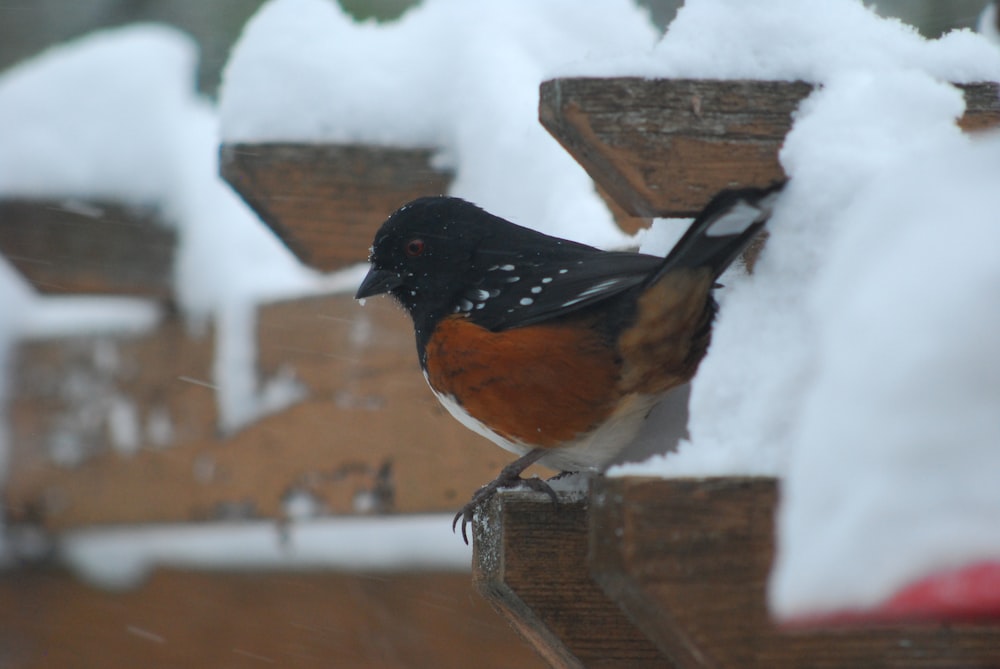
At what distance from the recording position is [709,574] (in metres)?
0.78

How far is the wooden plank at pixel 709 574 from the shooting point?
770mm

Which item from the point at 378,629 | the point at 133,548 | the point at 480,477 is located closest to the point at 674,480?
the point at 480,477

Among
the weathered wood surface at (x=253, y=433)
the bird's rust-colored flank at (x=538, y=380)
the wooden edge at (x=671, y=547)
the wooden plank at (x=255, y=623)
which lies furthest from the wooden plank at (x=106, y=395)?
the wooden edge at (x=671, y=547)

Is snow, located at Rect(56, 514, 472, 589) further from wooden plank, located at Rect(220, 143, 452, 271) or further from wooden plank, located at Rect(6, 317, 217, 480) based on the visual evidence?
wooden plank, located at Rect(220, 143, 452, 271)

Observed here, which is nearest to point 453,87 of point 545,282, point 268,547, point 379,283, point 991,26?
point 379,283

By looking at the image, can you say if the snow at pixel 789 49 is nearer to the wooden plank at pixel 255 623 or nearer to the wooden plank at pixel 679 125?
the wooden plank at pixel 679 125

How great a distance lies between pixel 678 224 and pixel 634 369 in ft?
0.67

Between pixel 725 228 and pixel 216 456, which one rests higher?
pixel 725 228

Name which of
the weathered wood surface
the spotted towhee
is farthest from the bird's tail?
the weathered wood surface

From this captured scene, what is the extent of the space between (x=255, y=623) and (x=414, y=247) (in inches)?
49.3

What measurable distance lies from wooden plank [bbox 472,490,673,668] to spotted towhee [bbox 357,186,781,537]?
0.07 meters

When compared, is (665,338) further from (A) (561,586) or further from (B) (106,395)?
(B) (106,395)

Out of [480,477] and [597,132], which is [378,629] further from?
[597,132]

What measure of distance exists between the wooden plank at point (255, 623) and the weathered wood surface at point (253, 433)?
212mm
